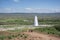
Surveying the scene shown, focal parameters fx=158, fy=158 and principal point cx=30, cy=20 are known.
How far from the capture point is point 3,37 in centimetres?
1244

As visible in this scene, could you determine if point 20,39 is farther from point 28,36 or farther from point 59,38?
point 59,38

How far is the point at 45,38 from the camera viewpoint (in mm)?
12531

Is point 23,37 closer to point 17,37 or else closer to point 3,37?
point 17,37

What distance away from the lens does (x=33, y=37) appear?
1253cm

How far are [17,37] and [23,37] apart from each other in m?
0.48

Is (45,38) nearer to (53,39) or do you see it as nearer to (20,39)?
(53,39)

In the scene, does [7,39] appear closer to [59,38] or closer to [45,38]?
[45,38]

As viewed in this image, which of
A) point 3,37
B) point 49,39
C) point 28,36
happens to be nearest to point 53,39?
point 49,39

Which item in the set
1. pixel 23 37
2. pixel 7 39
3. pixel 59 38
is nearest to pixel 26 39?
pixel 23 37

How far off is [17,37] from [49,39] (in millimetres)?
2526

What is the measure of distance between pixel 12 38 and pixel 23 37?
88cm

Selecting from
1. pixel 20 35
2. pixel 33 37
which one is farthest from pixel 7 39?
pixel 33 37

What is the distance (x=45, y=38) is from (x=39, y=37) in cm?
48

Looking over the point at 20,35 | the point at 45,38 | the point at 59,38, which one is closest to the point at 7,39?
the point at 20,35
